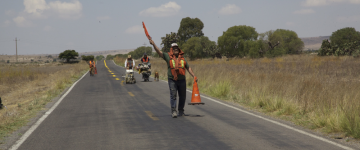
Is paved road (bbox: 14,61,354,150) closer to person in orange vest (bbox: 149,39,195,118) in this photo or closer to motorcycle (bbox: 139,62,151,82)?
person in orange vest (bbox: 149,39,195,118)

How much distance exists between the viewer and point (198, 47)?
76.2m

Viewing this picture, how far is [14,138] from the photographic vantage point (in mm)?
6594

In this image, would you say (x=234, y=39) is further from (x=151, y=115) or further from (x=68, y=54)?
(x=68, y=54)

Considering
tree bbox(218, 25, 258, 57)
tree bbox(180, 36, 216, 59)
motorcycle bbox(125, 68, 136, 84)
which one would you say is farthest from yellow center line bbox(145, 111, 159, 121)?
→ tree bbox(180, 36, 216, 59)

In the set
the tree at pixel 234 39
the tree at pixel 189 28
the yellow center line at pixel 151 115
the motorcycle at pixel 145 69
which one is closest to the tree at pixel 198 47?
the tree at pixel 234 39

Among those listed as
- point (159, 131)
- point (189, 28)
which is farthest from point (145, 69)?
point (189, 28)

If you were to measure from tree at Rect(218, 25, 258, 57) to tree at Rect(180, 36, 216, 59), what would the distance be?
4535 mm

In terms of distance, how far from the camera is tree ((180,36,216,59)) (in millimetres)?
74981

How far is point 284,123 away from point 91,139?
4.74 meters

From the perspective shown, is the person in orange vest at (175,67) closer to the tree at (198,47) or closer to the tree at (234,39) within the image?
the tree at (234,39)

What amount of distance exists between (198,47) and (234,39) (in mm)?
12070

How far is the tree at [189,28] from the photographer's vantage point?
305 feet

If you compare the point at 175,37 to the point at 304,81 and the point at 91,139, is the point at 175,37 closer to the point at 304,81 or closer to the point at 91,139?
the point at 304,81

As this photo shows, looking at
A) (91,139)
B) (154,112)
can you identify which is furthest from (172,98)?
(91,139)
